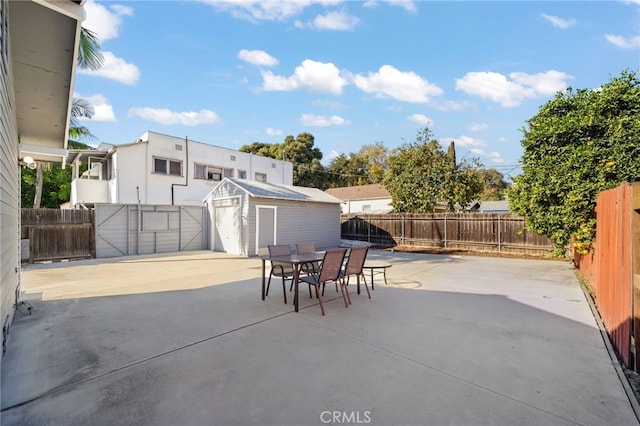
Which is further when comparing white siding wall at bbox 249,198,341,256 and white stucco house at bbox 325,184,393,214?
white stucco house at bbox 325,184,393,214

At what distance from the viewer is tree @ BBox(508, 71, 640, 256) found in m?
6.04

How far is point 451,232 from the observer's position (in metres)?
14.5

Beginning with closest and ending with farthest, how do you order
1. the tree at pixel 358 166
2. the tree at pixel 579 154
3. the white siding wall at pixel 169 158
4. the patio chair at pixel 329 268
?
the patio chair at pixel 329 268
the tree at pixel 579 154
the white siding wall at pixel 169 158
the tree at pixel 358 166

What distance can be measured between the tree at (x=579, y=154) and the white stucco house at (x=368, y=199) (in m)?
19.2

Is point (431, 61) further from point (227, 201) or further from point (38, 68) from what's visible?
point (38, 68)

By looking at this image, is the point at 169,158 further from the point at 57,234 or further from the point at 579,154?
the point at 579,154

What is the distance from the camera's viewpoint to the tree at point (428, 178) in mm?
16547

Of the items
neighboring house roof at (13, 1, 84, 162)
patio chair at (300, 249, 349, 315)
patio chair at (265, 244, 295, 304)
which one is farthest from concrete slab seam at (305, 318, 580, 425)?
neighboring house roof at (13, 1, 84, 162)

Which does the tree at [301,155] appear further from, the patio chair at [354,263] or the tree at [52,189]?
the patio chair at [354,263]

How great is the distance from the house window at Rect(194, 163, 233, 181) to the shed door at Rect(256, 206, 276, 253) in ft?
21.6

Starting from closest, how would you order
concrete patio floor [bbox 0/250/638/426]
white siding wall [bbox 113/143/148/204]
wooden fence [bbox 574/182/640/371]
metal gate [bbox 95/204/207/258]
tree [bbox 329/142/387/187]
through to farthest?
1. concrete patio floor [bbox 0/250/638/426]
2. wooden fence [bbox 574/182/640/371]
3. metal gate [bbox 95/204/207/258]
4. white siding wall [bbox 113/143/148/204]
5. tree [bbox 329/142/387/187]

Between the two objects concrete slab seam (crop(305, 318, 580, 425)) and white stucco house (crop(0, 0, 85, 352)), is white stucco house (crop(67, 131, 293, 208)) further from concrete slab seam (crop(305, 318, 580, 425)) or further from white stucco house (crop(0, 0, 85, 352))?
concrete slab seam (crop(305, 318, 580, 425))

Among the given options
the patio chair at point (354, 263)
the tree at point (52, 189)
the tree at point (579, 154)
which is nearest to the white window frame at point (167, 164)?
the patio chair at point (354, 263)

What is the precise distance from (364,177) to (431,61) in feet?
82.7
